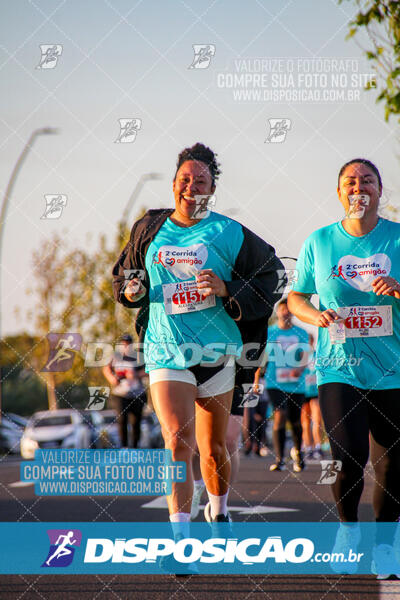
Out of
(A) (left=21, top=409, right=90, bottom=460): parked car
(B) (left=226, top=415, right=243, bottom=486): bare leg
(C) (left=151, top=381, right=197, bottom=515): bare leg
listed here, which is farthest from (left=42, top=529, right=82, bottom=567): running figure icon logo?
(A) (left=21, top=409, right=90, bottom=460): parked car

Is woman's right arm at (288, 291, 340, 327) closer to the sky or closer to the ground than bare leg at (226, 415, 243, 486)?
closer to the sky

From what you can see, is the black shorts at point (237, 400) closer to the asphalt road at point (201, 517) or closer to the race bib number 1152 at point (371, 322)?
the asphalt road at point (201, 517)

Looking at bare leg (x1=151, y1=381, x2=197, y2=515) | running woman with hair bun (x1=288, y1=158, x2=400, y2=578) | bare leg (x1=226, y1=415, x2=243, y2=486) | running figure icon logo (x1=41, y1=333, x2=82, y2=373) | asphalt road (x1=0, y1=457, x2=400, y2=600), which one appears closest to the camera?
asphalt road (x1=0, y1=457, x2=400, y2=600)

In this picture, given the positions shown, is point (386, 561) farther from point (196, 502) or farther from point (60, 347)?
point (60, 347)

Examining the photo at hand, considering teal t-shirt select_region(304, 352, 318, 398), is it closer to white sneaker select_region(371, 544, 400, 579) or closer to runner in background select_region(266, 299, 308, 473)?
runner in background select_region(266, 299, 308, 473)

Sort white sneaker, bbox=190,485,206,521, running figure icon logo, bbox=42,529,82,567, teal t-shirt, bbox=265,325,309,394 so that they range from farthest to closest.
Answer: teal t-shirt, bbox=265,325,309,394, white sneaker, bbox=190,485,206,521, running figure icon logo, bbox=42,529,82,567

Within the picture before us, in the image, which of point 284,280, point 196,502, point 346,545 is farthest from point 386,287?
point 196,502

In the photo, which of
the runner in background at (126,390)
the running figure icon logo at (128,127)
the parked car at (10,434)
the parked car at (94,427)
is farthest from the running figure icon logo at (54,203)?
the parked car at (10,434)

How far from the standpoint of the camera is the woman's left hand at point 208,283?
4.89 m

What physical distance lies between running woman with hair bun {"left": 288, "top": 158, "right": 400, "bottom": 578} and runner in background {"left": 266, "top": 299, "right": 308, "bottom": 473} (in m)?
5.98

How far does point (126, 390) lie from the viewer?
12297 millimetres

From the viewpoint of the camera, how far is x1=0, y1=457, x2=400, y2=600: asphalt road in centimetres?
445

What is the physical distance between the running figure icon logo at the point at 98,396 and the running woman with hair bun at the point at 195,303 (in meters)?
2.24

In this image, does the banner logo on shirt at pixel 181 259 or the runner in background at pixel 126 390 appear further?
the runner in background at pixel 126 390
